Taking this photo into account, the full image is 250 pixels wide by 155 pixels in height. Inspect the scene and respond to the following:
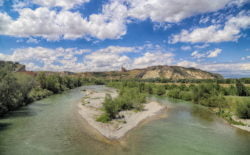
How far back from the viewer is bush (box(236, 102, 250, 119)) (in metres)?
32.5

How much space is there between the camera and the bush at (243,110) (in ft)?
107

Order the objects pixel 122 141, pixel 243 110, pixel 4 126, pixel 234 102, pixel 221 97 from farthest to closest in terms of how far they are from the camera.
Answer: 1. pixel 221 97
2. pixel 234 102
3. pixel 243 110
4. pixel 4 126
5. pixel 122 141

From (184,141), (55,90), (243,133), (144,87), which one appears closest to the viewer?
(184,141)

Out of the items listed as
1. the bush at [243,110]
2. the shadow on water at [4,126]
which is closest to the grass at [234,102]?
the bush at [243,110]

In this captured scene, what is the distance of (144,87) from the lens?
90.1m

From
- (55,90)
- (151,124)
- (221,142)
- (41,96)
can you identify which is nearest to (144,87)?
(55,90)

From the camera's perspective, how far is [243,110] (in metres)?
32.6

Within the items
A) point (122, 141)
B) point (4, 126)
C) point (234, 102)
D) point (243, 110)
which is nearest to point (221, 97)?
point (234, 102)

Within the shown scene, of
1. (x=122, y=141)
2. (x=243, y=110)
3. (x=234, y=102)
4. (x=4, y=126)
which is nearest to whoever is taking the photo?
(x=122, y=141)

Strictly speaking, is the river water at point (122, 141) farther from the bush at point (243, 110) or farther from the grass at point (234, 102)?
the grass at point (234, 102)

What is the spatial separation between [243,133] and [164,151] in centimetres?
1609

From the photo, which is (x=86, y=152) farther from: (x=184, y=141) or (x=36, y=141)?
(x=184, y=141)

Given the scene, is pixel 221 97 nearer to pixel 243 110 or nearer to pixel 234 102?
pixel 234 102

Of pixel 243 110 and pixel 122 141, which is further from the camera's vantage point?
pixel 243 110
